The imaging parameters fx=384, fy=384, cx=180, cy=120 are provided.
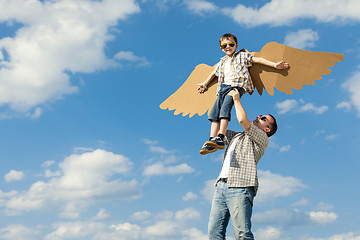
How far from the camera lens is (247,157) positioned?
12.3 feet

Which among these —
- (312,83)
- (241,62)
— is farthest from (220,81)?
(312,83)

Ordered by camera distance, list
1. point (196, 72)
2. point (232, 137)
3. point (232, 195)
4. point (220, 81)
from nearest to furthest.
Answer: point (232, 195) < point (232, 137) < point (220, 81) < point (196, 72)

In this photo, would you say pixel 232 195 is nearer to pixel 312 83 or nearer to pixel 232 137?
pixel 232 137

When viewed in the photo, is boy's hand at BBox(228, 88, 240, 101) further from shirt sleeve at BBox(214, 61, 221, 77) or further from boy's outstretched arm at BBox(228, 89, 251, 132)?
shirt sleeve at BBox(214, 61, 221, 77)

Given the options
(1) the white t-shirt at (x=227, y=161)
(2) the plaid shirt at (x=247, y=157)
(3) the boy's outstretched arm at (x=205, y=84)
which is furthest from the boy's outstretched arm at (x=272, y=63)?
(1) the white t-shirt at (x=227, y=161)

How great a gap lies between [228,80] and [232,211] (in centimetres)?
150

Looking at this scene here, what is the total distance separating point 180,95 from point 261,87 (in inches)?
48.4

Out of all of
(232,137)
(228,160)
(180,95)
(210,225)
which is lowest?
(210,225)

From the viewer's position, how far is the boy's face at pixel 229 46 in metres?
4.38

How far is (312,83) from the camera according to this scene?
4.25 m

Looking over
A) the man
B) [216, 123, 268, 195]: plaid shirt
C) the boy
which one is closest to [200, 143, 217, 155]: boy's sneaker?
the boy

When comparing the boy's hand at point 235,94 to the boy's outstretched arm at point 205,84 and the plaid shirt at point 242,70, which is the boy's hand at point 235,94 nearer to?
the plaid shirt at point 242,70

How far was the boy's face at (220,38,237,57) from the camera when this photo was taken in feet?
14.4

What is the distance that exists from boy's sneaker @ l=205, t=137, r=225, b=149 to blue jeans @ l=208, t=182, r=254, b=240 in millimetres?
393
